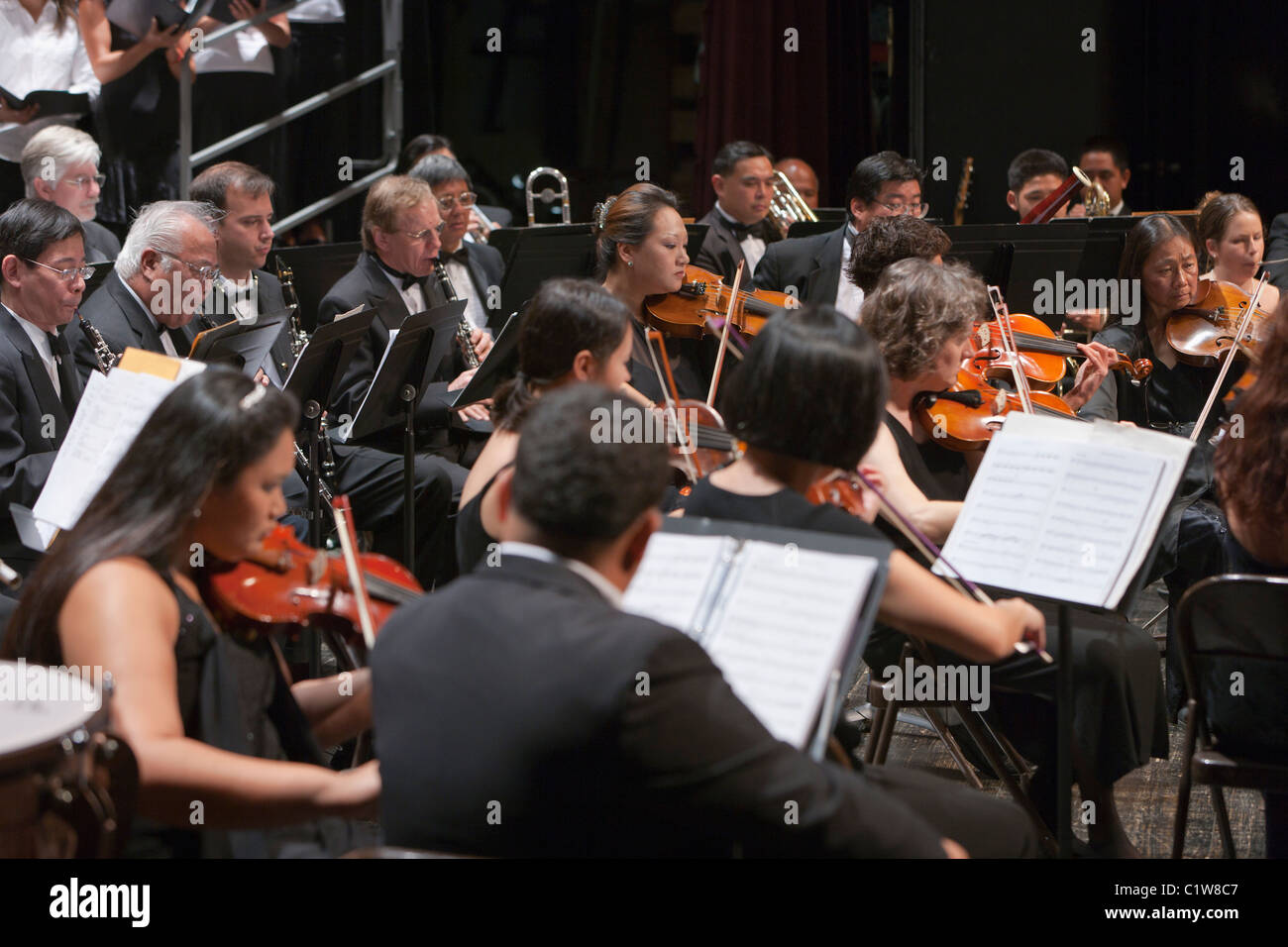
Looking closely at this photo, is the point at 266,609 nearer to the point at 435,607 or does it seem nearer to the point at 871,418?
the point at 435,607

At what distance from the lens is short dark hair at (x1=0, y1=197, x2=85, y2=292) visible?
314 centimetres

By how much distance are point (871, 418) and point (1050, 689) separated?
969mm

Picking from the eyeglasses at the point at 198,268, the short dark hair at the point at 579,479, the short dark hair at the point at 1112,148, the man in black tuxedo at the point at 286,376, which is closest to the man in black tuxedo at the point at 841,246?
the man in black tuxedo at the point at 286,376

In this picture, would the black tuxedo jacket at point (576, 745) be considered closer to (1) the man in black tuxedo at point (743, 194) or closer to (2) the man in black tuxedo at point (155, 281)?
(2) the man in black tuxedo at point (155, 281)

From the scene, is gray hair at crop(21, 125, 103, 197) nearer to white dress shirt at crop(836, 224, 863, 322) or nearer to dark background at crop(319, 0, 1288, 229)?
dark background at crop(319, 0, 1288, 229)

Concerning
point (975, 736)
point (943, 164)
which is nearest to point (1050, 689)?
point (975, 736)

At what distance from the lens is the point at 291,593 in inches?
73.0

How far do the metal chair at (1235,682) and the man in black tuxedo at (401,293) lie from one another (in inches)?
92.9

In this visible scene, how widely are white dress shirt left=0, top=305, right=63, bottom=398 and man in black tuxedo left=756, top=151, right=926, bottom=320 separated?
248 centimetres

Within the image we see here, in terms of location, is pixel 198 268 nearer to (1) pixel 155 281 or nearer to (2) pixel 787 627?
(1) pixel 155 281

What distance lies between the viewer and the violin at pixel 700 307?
423 centimetres

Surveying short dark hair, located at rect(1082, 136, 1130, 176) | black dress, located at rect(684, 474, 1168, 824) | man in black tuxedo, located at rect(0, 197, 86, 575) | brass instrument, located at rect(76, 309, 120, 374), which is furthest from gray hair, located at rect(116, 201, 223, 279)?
short dark hair, located at rect(1082, 136, 1130, 176)

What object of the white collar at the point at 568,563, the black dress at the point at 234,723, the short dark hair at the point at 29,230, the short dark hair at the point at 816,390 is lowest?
the black dress at the point at 234,723

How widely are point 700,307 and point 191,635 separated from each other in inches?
108
